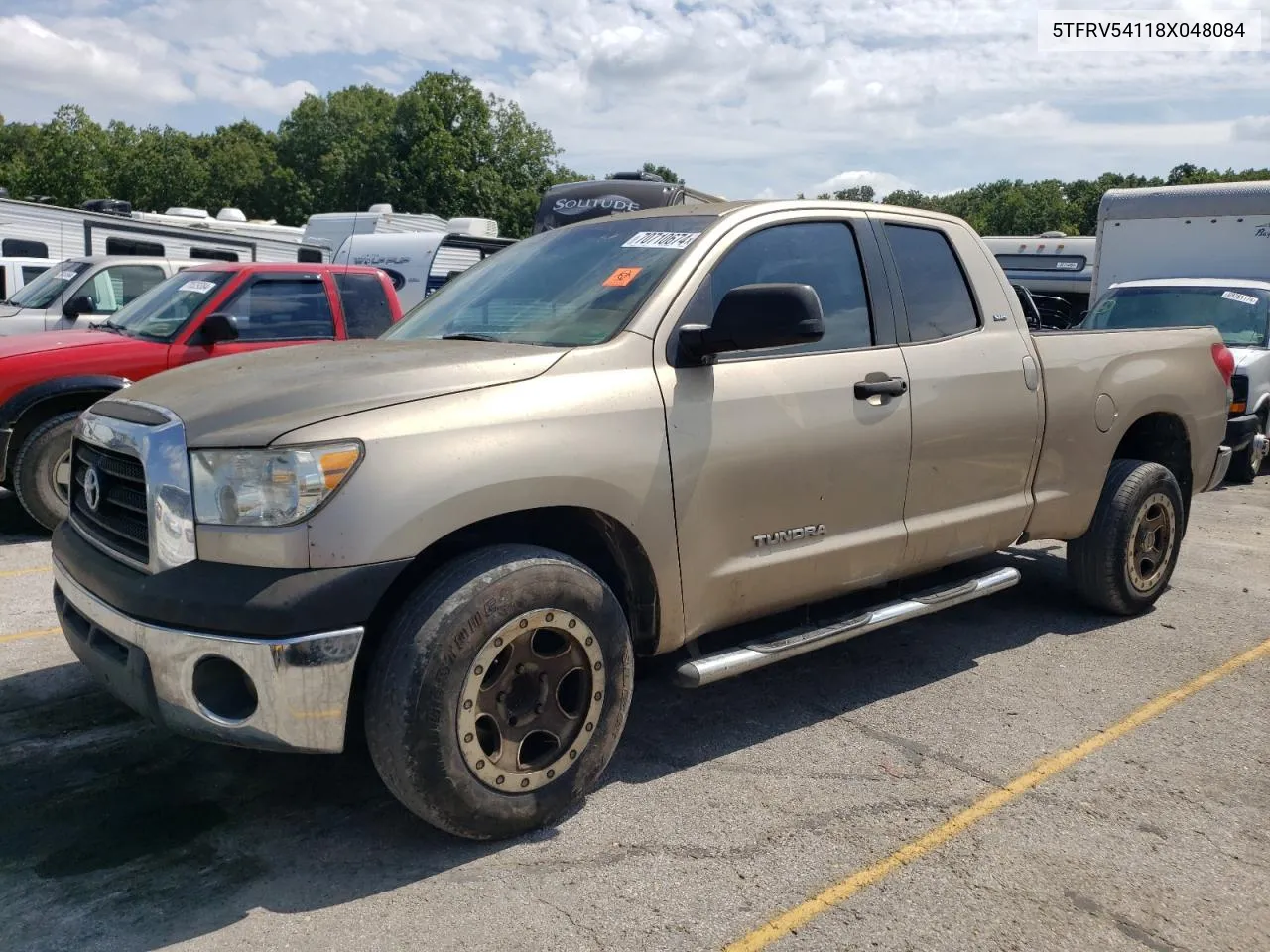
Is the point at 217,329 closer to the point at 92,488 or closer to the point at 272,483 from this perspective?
the point at 92,488

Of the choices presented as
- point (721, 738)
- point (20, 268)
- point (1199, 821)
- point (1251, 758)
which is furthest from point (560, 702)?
point (20, 268)

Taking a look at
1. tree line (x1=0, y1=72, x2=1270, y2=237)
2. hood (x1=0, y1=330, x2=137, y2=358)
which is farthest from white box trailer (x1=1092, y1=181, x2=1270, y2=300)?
tree line (x1=0, y1=72, x2=1270, y2=237)

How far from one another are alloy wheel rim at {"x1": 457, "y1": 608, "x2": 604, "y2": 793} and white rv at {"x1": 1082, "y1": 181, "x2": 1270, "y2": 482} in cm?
719

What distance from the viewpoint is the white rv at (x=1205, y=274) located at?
10.4 m

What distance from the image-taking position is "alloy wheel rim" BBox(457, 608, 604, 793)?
3.12 meters

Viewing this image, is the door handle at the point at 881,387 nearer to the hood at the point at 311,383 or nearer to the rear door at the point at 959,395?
the rear door at the point at 959,395

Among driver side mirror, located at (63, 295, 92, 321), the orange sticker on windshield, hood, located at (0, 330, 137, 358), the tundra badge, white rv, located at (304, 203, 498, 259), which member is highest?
white rv, located at (304, 203, 498, 259)

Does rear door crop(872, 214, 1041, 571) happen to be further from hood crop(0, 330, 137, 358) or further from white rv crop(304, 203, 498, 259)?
white rv crop(304, 203, 498, 259)

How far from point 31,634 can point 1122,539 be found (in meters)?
5.31

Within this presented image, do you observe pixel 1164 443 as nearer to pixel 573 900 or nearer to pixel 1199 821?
pixel 1199 821

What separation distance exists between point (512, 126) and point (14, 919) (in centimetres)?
5337

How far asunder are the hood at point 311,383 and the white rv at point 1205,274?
7318 mm

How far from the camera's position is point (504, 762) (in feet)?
10.5

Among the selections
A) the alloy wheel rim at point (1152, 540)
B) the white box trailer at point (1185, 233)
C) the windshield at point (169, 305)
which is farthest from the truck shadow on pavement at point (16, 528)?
the white box trailer at point (1185, 233)
